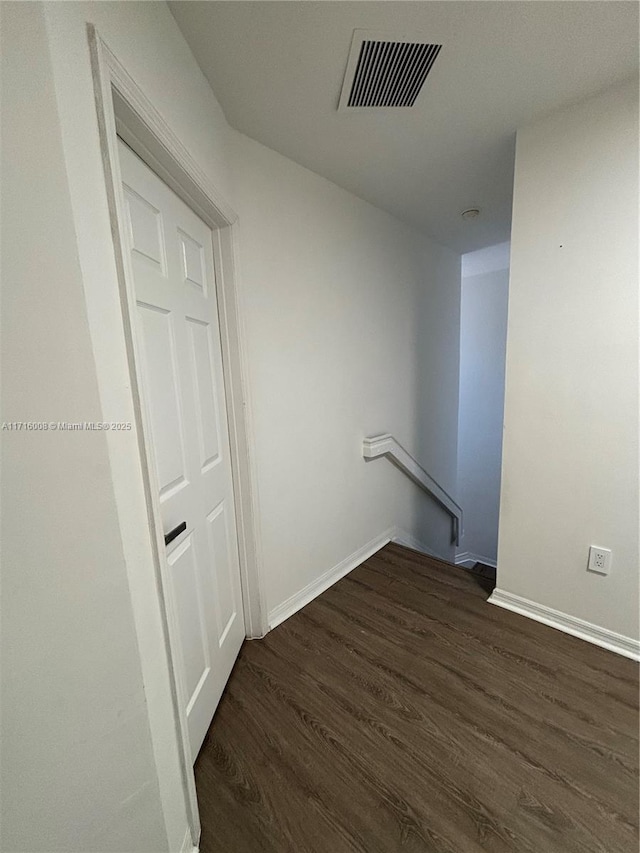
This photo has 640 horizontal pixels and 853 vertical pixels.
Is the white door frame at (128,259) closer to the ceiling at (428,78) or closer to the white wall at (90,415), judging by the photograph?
the white wall at (90,415)

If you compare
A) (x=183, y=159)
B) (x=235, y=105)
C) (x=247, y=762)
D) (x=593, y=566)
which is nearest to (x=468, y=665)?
(x=593, y=566)

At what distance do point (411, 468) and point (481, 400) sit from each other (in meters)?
1.77

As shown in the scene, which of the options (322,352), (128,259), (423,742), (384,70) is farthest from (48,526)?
(384,70)

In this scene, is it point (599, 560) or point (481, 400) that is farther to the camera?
point (481, 400)

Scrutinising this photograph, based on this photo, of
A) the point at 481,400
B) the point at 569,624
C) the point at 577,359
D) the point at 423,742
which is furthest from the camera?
the point at 481,400

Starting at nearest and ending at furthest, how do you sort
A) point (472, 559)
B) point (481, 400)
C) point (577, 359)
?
1. point (577, 359)
2. point (481, 400)
3. point (472, 559)

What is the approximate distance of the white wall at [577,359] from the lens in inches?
54.6

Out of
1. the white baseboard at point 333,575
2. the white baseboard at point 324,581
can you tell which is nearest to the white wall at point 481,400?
the white baseboard at point 333,575

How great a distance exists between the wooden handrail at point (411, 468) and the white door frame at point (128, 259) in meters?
1.11

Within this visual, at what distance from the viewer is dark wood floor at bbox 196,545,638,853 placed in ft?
3.18

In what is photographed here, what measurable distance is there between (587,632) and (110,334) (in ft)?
7.55

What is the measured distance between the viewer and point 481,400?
4.01 m

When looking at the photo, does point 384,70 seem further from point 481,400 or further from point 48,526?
point 481,400

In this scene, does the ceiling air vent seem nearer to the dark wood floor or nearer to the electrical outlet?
the electrical outlet
